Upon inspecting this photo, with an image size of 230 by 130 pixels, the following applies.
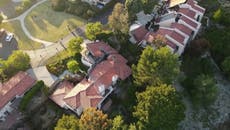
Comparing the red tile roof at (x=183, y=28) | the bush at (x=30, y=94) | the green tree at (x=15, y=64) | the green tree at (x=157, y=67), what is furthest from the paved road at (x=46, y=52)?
the red tile roof at (x=183, y=28)

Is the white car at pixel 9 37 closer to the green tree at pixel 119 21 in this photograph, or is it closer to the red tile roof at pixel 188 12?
the green tree at pixel 119 21

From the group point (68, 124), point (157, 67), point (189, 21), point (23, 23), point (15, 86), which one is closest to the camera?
point (68, 124)

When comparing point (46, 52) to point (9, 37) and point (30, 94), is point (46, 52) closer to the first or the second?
point (9, 37)

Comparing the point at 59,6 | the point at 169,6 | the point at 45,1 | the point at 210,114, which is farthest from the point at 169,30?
the point at 45,1

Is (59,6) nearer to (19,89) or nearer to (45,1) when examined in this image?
(45,1)

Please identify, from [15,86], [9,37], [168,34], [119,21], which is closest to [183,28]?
[168,34]

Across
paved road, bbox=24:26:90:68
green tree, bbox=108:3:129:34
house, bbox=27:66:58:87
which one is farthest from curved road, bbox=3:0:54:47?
green tree, bbox=108:3:129:34

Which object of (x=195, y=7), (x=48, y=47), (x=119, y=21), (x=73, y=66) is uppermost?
(x=119, y=21)

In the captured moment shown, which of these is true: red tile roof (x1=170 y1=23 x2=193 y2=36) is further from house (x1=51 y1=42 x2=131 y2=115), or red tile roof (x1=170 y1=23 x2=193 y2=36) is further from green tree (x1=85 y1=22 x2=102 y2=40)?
→ green tree (x1=85 y1=22 x2=102 y2=40)
